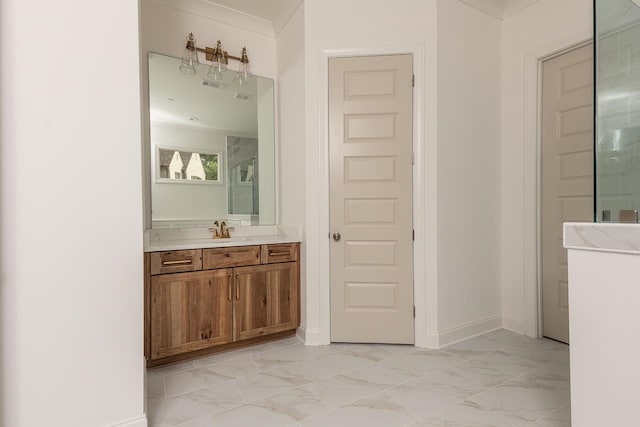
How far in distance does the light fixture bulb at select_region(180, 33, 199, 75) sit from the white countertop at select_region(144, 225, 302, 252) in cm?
135

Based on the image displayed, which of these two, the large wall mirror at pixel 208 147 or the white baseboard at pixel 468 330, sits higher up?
the large wall mirror at pixel 208 147

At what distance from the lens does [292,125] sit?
293 centimetres

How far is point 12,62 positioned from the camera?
4.25 ft

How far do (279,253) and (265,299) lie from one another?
38 centimetres

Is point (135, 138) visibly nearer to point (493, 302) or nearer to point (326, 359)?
point (326, 359)

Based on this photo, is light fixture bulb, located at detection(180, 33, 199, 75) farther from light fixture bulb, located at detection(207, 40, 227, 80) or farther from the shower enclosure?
the shower enclosure

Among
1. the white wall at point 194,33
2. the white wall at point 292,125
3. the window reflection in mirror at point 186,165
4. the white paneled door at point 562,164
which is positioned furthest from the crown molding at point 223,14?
the white paneled door at point 562,164

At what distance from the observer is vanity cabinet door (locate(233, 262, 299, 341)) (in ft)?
8.29

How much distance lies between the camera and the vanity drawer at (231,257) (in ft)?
7.88

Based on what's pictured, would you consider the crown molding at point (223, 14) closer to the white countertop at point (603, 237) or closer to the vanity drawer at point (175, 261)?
the vanity drawer at point (175, 261)

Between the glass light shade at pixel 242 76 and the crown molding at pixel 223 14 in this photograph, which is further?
the glass light shade at pixel 242 76

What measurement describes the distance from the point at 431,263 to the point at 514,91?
175 centimetres

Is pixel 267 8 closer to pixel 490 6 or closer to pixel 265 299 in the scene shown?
pixel 490 6

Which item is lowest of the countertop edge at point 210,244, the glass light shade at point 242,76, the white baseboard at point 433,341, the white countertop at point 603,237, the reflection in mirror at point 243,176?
the white baseboard at point 433,341
